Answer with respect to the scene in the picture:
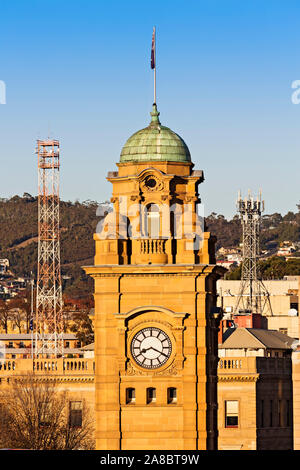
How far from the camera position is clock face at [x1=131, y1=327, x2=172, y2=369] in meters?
101

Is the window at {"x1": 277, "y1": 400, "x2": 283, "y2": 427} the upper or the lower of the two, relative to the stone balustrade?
lower

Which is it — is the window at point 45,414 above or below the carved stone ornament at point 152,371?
above

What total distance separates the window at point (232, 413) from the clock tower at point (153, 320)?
149ft

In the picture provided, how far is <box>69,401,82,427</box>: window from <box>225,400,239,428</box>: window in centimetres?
1130

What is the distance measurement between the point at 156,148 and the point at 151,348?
34.3 ft

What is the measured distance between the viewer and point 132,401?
101 metres

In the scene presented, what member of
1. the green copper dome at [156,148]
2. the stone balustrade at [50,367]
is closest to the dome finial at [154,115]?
the green copper dome at [156,148]

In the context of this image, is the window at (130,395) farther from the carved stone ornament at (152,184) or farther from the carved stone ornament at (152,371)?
the carved stone ornament at (152,184)

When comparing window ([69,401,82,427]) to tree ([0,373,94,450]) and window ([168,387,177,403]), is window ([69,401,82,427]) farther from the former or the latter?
window ([168,387,177,403])

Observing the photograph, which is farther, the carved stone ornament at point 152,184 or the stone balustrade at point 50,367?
the stone balustrade at point 50,367

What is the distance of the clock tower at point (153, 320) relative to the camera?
10050cm

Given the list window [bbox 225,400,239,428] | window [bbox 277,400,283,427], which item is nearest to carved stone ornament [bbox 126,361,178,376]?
window [bbox 225,400,239,428]
